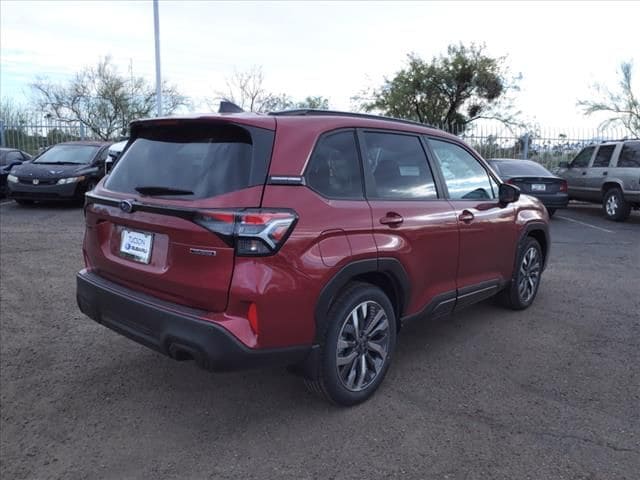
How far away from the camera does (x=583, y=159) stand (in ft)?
43.4

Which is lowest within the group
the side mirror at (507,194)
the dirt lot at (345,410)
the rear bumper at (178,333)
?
the dirt lot at (345,410)

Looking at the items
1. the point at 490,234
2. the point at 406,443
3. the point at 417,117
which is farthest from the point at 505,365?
the point at 417,117

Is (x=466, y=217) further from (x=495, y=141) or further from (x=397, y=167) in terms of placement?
(x=495, y=141)

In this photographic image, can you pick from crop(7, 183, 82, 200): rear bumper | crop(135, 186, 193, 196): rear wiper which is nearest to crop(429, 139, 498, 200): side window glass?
crop(135, 186, 193, 196): rear wiper

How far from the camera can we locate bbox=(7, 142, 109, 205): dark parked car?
1141 cm

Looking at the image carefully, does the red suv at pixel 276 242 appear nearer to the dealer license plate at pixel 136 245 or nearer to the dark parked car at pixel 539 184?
the dealer license plate at pixel 136 245

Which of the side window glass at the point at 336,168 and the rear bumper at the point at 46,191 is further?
the rear bumper at the point at 46,191

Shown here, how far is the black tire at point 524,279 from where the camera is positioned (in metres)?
5.08

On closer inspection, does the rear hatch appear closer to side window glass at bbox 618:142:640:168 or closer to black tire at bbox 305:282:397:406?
black tire at bbox 305:282:397:406

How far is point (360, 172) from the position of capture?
11.0 ft

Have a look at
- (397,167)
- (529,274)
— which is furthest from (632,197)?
(397,167)

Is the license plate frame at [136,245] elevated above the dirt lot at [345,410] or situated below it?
above

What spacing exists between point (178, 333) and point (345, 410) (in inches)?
47.5

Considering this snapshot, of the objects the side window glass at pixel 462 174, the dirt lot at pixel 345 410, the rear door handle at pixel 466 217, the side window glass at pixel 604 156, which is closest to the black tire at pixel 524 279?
the dirt lot at pixel 345 410
